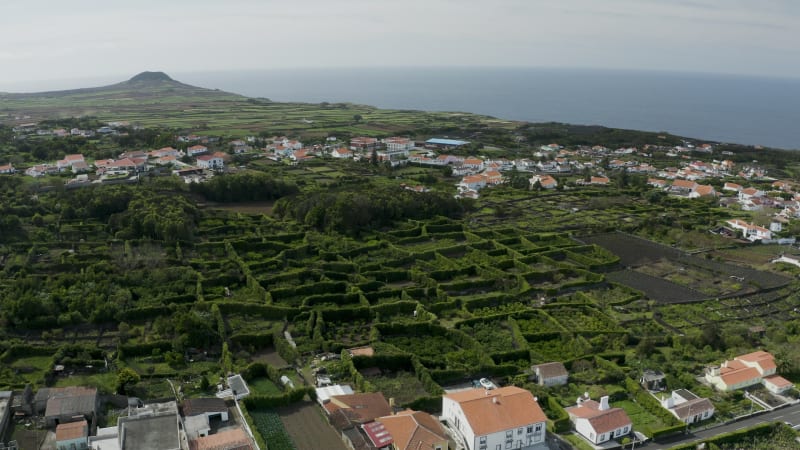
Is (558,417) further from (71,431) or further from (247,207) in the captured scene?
(247,207)

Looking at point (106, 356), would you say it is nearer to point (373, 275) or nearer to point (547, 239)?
point (373, 275)

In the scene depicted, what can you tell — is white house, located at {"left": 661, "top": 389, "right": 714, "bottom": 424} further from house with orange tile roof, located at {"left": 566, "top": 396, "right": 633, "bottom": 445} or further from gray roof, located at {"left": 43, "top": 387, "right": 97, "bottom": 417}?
gray roof, located at {"left": 43, "top": 387, "right": 97, "bottom": 417}

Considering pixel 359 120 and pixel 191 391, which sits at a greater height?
pixel 359 120

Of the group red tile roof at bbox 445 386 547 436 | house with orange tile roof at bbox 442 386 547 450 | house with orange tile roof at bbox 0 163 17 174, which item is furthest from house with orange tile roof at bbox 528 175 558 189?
house with orange tile roof at bbox 0 163 17 174

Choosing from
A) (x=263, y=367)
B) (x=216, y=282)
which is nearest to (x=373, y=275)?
(x=216, y=282)

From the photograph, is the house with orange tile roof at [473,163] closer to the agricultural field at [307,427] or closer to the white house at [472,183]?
the white house at [472,183]

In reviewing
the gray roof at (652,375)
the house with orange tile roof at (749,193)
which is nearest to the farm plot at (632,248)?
the gray roof at (652,375)

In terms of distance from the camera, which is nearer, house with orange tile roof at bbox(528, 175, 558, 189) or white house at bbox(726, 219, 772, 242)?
white house at bbox(726, 219, 772, 242)
